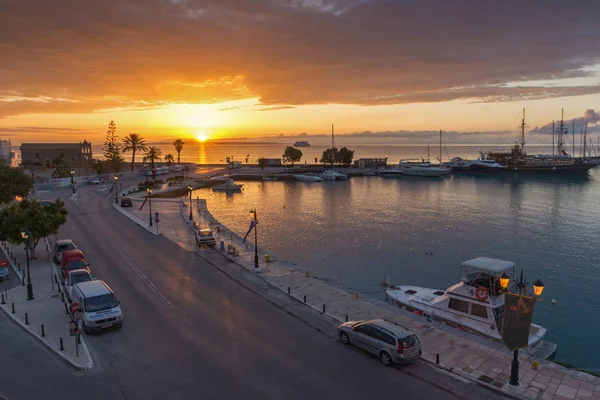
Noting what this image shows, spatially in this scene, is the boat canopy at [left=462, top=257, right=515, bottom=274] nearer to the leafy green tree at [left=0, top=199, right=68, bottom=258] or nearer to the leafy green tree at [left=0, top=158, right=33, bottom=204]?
the leafy green tree at [left=0, top=199, right=68, bottom=258]

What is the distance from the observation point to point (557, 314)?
31766mm

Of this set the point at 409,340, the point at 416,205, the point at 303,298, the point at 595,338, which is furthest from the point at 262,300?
the point at 416,205

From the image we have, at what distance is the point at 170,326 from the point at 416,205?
70250mm

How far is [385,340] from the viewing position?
18016 millimetres

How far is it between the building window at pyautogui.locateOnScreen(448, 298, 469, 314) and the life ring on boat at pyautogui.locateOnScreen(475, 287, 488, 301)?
92cm

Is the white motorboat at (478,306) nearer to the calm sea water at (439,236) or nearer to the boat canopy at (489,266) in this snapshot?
the boat canopy at (489,266)

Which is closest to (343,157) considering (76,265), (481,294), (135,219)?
(135,219)

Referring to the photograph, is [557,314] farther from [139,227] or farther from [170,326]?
[139,227]

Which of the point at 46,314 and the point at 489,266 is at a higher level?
the point at 489,266

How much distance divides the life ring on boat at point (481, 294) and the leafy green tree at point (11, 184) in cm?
4143

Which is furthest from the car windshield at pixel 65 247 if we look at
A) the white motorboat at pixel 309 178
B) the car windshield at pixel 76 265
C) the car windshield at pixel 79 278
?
the white motorboat at pixel 309 178

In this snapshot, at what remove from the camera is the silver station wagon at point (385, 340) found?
17531 mm

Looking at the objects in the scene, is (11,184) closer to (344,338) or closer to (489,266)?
(344,338)

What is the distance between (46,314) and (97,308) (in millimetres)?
3864
